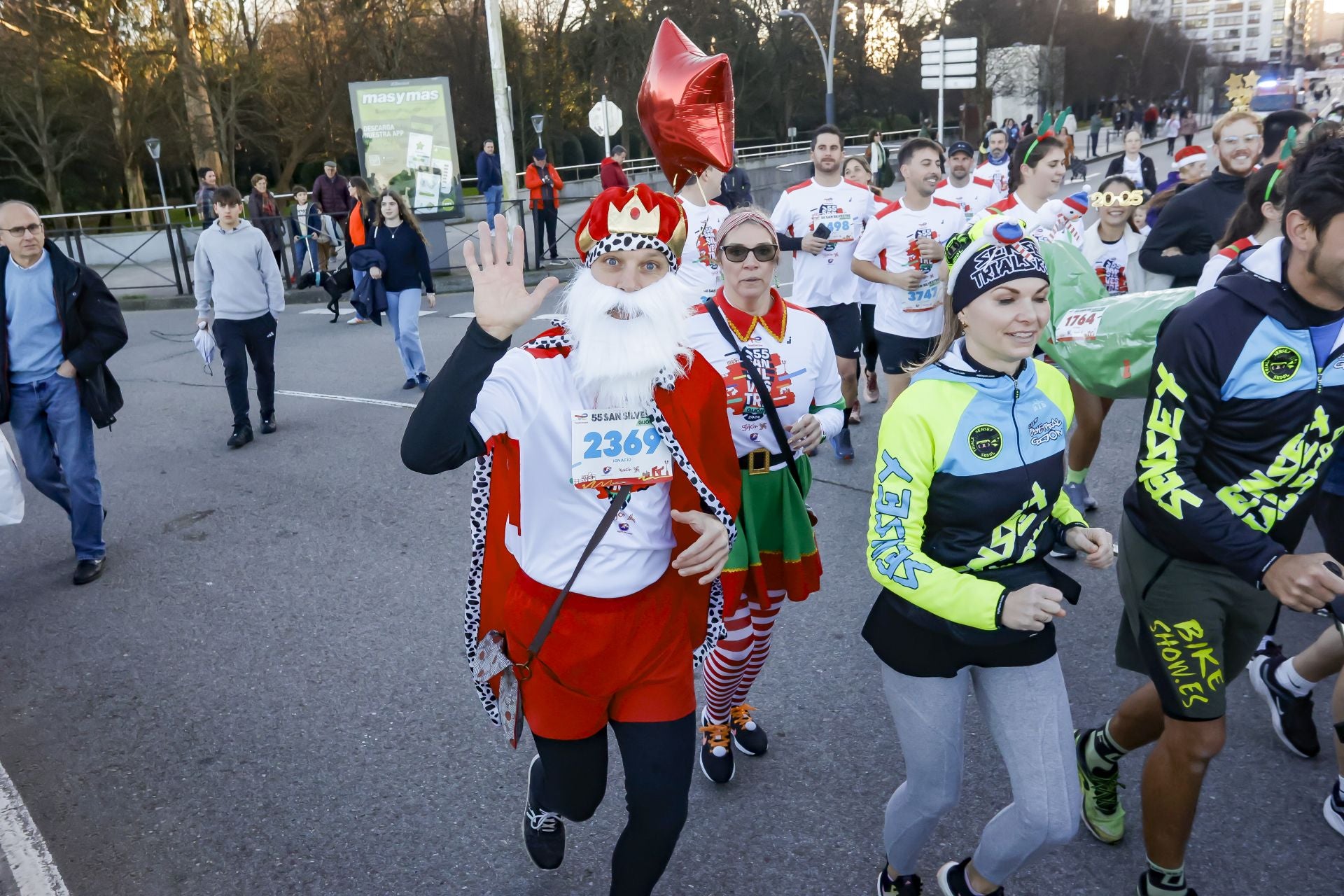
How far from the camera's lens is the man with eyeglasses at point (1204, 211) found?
5.06 meters

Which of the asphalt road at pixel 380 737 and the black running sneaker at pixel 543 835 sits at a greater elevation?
the black running sneaker at pixel 543 835

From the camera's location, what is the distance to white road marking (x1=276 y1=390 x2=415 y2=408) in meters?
9.01

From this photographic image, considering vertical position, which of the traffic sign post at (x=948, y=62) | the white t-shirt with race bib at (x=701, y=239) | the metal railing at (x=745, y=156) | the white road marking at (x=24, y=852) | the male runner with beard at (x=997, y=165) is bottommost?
the white road marking at (x=24, y=852)

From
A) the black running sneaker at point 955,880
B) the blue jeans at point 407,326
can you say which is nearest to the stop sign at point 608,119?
the blue jeans at point 407,326

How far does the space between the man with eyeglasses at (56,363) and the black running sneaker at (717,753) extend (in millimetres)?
3784

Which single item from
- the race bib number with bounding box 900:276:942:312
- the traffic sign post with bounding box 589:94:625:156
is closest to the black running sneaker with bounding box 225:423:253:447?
the race bib number with bounding box 900:276:942:312

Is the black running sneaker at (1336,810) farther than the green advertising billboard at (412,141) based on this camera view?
No

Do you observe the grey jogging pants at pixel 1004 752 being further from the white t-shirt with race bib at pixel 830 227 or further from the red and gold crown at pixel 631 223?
the white t-shirt with race bib at pixel 830 227

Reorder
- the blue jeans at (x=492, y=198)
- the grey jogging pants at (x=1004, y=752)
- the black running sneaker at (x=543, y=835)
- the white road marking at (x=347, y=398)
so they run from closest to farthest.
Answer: the grey jogging pants at (x=1004, y=752), the black running sneaker at (x=543, y=835), the white road marking at (x=347, y=398), the blue jeans at (x=492, y=198)

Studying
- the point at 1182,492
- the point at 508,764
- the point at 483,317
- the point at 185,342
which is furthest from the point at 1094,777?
the point at 185,342

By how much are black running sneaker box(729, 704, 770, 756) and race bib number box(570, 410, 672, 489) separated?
4.81 ft

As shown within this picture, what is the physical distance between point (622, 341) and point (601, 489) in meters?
0.34

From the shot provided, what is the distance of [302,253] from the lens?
1797 centimetres

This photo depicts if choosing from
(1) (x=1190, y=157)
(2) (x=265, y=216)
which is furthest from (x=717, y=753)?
(2) (x=265, y=216)
